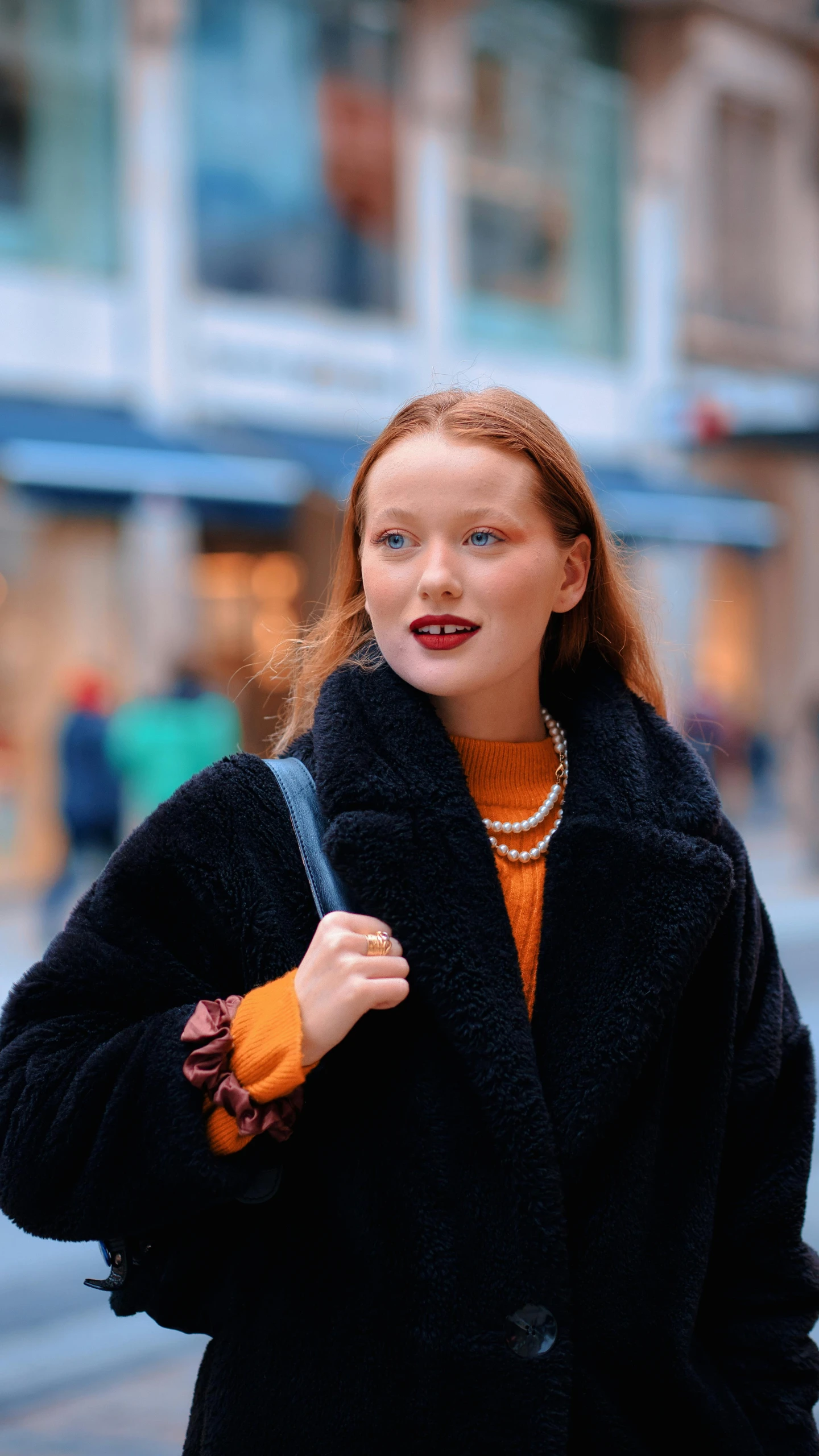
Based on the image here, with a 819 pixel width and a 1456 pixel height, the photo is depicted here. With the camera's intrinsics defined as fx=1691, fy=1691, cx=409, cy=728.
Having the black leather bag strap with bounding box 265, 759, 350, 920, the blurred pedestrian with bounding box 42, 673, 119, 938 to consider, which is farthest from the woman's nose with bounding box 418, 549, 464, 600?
the blurred pedestrian with bounding box 42, 673, 119, 938

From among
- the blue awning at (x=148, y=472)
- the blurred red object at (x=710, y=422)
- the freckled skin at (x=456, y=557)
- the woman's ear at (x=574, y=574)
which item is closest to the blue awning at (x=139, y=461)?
the blue awning at (x=148, y=472)

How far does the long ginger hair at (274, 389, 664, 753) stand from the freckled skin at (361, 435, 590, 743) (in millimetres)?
24

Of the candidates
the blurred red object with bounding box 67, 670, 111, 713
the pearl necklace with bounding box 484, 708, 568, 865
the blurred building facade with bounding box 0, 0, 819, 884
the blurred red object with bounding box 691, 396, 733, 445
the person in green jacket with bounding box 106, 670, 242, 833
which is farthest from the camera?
the blurred red object with bounding box 691, 396, 733, 445

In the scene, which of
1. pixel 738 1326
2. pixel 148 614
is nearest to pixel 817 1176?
pixel 738 1326

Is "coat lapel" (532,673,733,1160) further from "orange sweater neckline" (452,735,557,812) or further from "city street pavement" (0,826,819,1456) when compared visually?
"city street pavement" (0,826,819,1456)

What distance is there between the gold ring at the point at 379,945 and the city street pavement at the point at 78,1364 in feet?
8.47

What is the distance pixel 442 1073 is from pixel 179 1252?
1.06 ft

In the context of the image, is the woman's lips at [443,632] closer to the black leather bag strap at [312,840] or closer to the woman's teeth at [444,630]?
the woman's teeth at [444,630]

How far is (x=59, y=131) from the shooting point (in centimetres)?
1464

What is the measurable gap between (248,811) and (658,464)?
18.7 m

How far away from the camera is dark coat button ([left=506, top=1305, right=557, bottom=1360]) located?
1591 millimetres

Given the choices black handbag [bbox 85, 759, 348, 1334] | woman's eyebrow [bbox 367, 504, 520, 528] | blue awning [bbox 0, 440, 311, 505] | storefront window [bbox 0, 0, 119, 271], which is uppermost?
storefront window [bbox 0, 0, 119, 271]

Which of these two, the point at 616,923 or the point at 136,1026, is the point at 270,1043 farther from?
the point at 616,923

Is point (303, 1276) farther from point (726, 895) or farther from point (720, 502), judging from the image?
point (720, 502)
